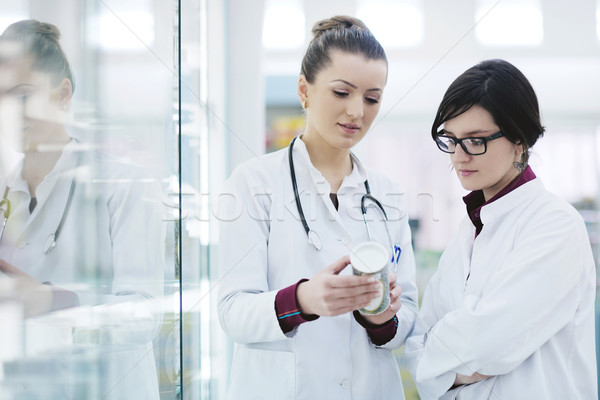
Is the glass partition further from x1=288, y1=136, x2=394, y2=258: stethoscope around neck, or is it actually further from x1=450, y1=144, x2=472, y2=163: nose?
x1=450, y1=144, x2=472, y2=163: nose

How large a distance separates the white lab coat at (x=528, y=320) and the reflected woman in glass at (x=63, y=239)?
2.19ft

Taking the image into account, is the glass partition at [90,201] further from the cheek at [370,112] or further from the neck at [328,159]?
the cheek at [370,112]

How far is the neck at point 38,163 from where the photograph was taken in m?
0.66

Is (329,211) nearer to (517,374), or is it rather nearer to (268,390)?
(268,390)

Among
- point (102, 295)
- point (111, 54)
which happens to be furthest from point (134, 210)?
point (111, 54)

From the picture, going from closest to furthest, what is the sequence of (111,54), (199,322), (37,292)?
(37,292)
(111,54)
(199,322)

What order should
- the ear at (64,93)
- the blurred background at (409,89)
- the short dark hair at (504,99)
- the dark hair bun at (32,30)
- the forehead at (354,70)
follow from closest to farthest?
the dark hair bun at (32,30) → the ear at (64,93) → the short dark hair at (504,99) → the forehead at (354,70) → the blurred background at (409,89)

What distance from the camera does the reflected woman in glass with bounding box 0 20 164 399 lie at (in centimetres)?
64

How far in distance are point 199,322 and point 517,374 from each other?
4.19ft

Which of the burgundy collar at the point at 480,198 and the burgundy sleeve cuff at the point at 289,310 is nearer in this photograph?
the burgundy sleeve cuff at the point at 289,310

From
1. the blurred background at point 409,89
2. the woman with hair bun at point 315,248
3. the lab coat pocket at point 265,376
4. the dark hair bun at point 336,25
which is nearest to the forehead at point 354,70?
the woman with hair bun at point 315,248

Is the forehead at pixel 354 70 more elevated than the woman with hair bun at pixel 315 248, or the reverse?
the forehead at pixel 354 70

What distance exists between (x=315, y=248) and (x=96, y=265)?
536 millimetres

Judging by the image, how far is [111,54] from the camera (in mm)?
917
